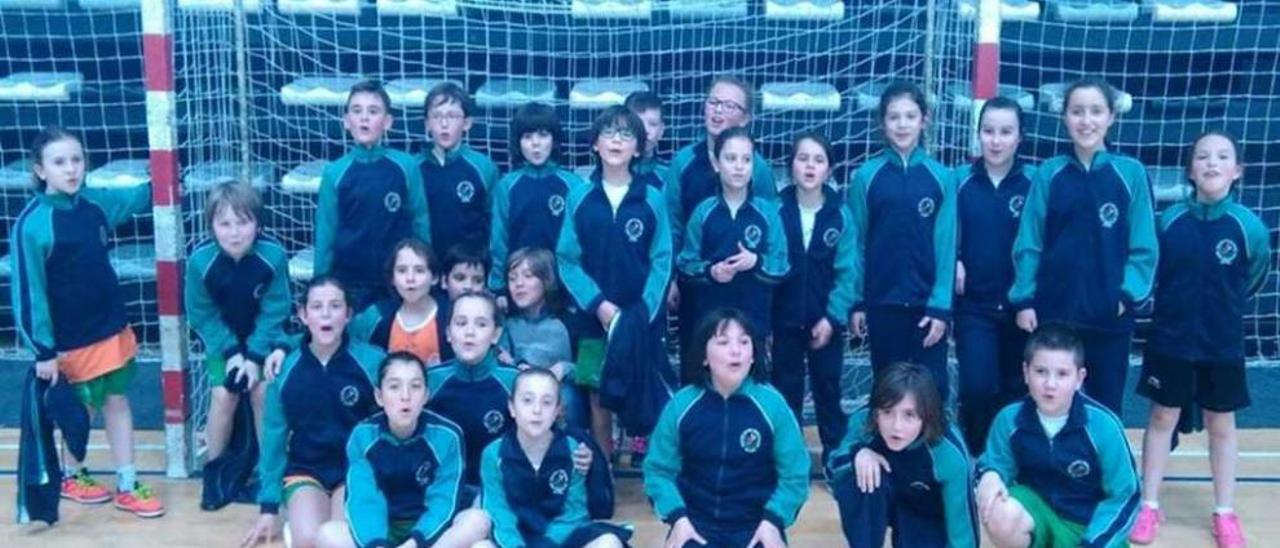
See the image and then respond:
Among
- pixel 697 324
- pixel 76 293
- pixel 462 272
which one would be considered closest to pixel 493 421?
pixel 462 272

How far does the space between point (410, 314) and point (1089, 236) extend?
1917mm

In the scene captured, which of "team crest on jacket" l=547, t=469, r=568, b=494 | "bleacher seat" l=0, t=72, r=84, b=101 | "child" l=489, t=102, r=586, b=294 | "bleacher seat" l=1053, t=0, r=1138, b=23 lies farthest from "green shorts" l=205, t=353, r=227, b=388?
"bleacher seat" l=1053, t=0, r=1138, b=23

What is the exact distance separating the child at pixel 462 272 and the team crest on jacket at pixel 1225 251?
6.71 feet

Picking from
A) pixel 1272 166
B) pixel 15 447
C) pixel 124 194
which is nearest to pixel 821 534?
pixel 124 194

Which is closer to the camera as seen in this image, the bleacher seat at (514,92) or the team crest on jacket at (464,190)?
the team crest on jacket at (464,190)

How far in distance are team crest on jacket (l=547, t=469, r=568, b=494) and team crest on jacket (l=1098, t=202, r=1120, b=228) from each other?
1.62m

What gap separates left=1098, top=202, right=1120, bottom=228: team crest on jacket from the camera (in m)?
4.26

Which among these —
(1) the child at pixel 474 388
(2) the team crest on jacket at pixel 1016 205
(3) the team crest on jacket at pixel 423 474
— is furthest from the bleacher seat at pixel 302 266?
(2) the team crest on jacket at pixel 1016 205

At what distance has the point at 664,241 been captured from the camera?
176 inches

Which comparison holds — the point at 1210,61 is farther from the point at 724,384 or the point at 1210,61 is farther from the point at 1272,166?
the point at 724,384

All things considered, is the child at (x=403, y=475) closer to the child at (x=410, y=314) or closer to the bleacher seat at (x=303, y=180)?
the child at (x=410, y=314)

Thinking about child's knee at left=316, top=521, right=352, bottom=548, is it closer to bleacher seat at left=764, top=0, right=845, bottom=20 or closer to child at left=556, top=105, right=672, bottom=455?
child at left=556, top=105, right=672, bottom=455

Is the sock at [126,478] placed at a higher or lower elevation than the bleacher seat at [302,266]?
lower

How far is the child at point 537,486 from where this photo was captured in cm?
395
